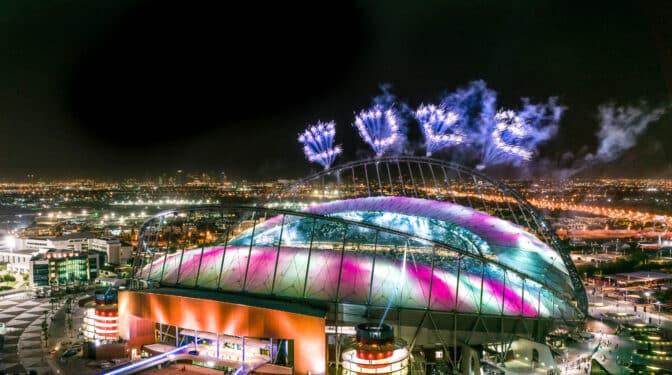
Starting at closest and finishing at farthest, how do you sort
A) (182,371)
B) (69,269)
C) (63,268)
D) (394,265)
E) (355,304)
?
1. (182,371)
2. (355,304)
3. (394,265)
4. (63,268)
5. (69,269)

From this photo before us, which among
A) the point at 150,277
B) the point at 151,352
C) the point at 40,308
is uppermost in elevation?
the point at 150,277

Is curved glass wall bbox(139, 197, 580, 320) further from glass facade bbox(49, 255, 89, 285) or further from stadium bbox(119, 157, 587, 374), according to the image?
glass facade bbox(49, 255, 89, 285)

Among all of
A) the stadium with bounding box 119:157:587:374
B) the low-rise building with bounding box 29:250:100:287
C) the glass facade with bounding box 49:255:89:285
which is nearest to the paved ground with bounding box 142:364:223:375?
the stadium with bounding box 119:157:587:374

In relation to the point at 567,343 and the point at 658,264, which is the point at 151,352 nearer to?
the point at 567,343

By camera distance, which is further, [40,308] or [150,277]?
[40,308]

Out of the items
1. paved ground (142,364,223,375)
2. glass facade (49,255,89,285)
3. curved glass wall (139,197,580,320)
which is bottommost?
glass facade (49,255,89,285)

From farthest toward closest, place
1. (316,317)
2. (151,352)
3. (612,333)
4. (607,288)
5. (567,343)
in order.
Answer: (607,288) < (612,333) < (567,343) < (151,352) < (316,317)

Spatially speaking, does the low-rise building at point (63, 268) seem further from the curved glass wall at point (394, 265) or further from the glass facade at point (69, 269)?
the curved glass wall at point (394, 265)

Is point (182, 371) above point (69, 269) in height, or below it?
above

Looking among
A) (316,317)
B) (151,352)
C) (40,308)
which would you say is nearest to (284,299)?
(316,317)

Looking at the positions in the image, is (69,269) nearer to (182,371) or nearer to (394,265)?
(394,265)

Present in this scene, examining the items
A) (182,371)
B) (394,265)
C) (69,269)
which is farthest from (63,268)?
(182,371)
